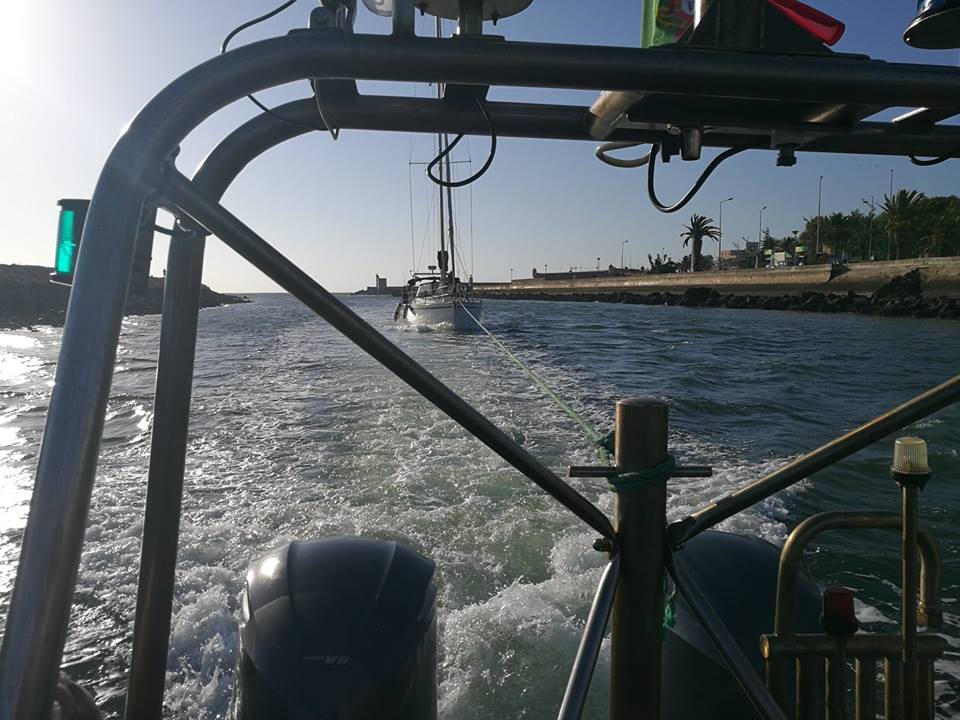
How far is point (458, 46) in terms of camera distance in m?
0.93

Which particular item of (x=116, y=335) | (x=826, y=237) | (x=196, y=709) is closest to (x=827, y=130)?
(x=116, y=335)

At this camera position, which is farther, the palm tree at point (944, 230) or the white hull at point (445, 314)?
the palm tree at point (944, 230)

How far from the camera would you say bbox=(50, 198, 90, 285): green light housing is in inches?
34.2

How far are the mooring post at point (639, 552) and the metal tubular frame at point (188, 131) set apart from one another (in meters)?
0.22

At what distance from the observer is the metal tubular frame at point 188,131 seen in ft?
2.20

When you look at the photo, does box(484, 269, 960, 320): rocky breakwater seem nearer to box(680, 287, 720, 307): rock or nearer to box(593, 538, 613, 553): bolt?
box(680, 287, 720, 307): rock

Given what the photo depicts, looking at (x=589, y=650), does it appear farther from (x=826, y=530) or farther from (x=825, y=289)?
(x=825, y=289)

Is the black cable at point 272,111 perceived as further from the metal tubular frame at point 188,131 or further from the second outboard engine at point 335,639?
the second outboard engine at point 335,639

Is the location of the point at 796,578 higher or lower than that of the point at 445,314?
lower

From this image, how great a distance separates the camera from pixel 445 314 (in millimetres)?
26453

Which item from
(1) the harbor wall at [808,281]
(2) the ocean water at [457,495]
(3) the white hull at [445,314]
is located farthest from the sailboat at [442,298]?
(1) the harbor wall at [808,281]

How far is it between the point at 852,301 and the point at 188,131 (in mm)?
42830

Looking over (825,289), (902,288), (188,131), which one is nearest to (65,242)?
(188,131)

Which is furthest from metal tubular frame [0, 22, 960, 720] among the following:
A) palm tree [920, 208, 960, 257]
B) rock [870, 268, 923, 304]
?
palm tree [920, 208, 960, 257]
